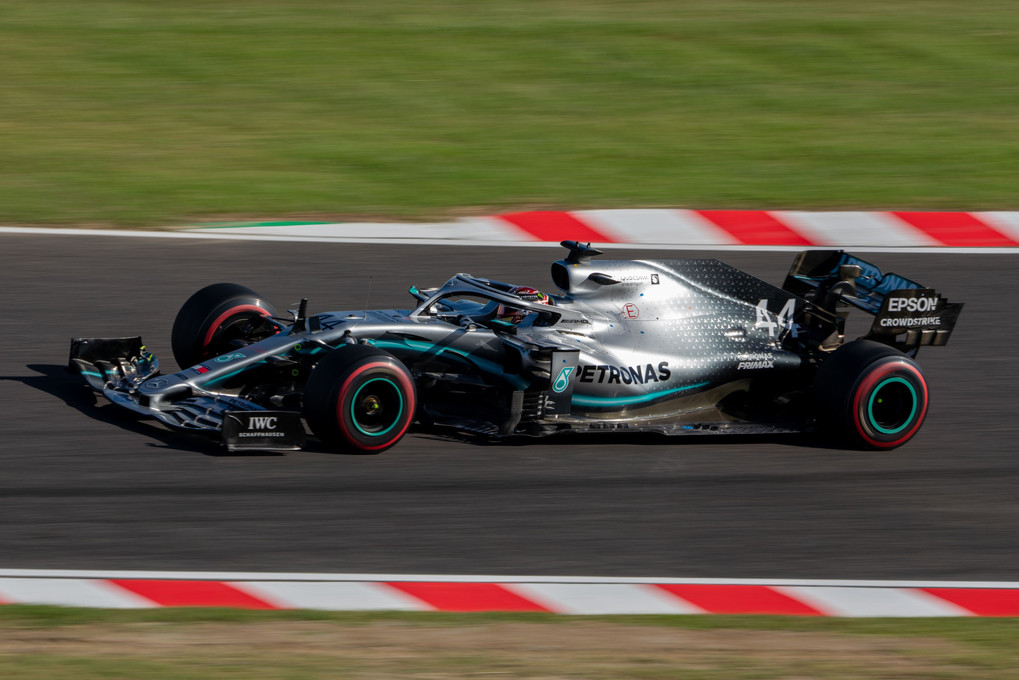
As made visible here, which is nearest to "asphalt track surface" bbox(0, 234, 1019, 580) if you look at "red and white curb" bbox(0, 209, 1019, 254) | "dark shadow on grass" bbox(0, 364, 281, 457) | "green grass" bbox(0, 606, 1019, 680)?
"dark shadow on grass" bbox(0, 364, 281, 457)

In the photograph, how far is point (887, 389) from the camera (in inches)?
324

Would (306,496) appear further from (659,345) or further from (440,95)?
(440,95)

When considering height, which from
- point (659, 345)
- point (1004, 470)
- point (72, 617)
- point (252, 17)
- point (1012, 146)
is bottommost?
point (72, 617)

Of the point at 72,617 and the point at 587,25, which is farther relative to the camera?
the point at 587,25

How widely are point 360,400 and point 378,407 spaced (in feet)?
0.50

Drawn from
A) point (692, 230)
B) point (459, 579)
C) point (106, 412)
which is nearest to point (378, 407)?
point (459, 579)

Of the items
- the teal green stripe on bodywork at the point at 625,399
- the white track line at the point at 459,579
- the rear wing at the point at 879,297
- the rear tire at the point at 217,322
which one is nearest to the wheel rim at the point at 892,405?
the rear wing at the point at 879,297

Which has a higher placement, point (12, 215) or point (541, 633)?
point (12, 215)

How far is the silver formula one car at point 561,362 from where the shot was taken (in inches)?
303

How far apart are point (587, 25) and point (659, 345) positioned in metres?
13.0

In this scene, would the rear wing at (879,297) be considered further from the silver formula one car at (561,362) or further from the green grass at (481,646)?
the green grass at (481,646)

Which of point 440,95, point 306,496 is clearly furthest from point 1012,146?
point 306,496

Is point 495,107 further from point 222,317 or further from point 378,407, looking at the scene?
point 378,407

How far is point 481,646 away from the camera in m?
5.40
